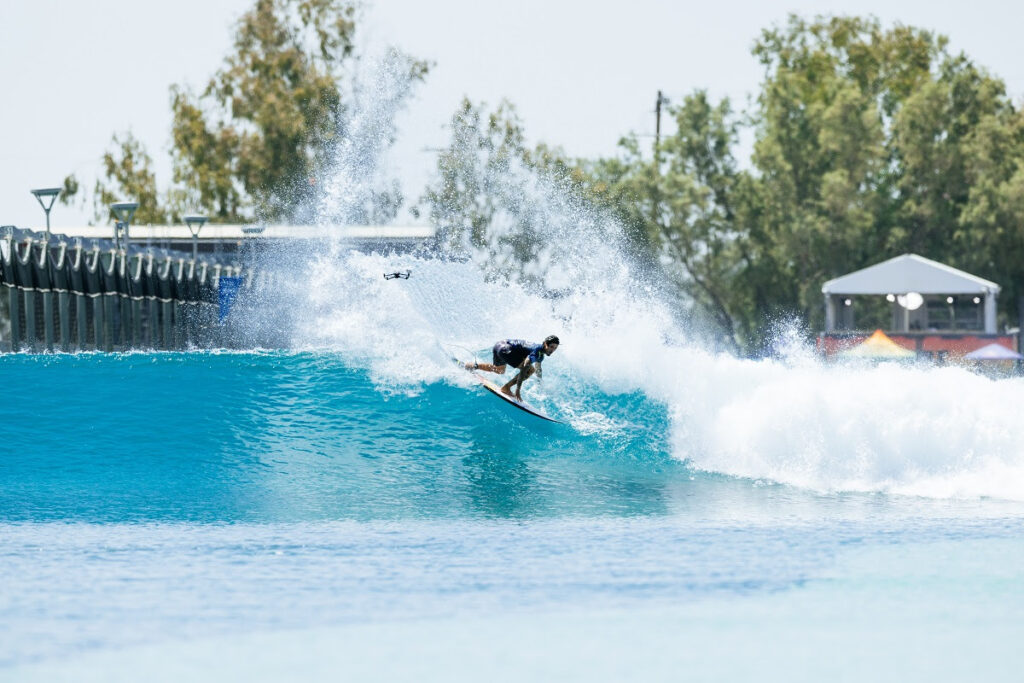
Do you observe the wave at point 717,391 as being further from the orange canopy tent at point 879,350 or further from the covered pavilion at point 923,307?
the covered pavilion at point 923,307

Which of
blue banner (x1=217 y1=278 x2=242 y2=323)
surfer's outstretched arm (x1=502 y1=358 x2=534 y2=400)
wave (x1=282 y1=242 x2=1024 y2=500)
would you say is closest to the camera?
wave (x1=282 y1=242 x2=1024 y2=500)

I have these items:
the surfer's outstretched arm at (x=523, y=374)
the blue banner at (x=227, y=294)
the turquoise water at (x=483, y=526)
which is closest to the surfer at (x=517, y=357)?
the surfer's outstretched arm at (x=523, y=374)

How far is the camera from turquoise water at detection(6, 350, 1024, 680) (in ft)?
28.7

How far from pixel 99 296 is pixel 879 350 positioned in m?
A: 20.2

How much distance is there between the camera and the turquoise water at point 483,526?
8750 mm

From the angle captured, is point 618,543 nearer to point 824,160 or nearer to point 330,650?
Result: point 330,650

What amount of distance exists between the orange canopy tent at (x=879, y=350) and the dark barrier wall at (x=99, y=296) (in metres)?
17.9

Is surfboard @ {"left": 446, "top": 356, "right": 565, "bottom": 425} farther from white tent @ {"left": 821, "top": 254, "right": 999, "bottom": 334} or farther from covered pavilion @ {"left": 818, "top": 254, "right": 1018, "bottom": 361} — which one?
white tent @ {"left": 821, "top": 254, "right": 999, "bottom": 334}

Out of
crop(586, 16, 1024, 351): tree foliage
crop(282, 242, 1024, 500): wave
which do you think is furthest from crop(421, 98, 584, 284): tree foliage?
crop(282, 242, 1024, 500): wave

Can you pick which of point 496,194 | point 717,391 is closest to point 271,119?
point 496,194

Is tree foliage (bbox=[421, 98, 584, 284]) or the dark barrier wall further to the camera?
tree foliage (bbox=[421, 98, 584, 284])

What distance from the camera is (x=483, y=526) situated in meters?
13.7

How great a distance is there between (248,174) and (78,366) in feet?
142

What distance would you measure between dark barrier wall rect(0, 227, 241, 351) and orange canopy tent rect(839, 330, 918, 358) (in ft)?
58.7
